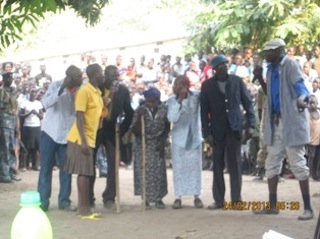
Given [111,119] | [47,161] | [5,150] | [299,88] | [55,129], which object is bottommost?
[47,161]

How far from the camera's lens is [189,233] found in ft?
26.3

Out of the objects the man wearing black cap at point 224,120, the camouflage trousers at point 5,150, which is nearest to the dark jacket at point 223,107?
the man wearing black cap at point 224,120

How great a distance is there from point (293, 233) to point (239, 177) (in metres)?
2.16

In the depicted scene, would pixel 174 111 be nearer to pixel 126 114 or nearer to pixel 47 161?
pixel 126 114

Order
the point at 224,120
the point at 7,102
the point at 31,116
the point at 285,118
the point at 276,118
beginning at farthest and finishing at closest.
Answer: the point at 31,116 → the point at 7,102 → the point at 224,120 → the point at 276,118 → the point at 285,118

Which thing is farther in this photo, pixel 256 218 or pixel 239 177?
pixel 239 177

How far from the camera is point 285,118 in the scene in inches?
335

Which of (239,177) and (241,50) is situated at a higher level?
(241,50)

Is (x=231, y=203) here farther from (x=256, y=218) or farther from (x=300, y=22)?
(x=300, y=22)

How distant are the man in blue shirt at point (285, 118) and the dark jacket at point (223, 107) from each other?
98 cm

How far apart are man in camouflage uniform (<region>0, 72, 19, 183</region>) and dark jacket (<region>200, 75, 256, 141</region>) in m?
5.12

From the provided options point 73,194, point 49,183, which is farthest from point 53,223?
point 73,194

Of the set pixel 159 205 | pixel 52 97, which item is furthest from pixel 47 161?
pixel 159 205

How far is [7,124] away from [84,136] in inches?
219
